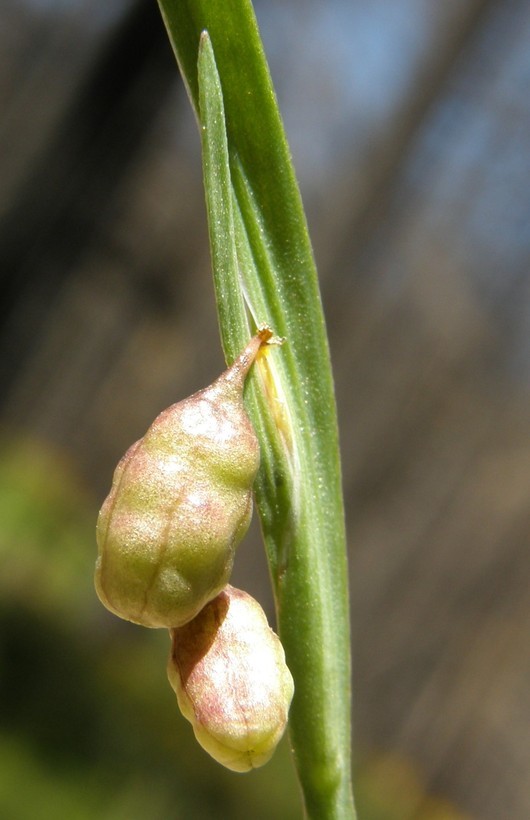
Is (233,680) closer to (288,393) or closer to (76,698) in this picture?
(288,393)

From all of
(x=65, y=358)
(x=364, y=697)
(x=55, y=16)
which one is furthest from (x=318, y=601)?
(x=55, y=16)

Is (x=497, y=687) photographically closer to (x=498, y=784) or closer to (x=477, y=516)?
(x=498, y=784)

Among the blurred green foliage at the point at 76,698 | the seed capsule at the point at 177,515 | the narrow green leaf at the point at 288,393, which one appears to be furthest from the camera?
the blurred green foliage at the point at 76,698

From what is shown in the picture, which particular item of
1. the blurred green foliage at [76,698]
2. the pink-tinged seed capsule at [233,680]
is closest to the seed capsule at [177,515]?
the pink-tinged seed capsule at [233,680]

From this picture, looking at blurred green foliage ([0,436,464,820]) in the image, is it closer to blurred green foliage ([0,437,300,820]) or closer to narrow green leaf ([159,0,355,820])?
blurred green foliage ([0,437,300,820])

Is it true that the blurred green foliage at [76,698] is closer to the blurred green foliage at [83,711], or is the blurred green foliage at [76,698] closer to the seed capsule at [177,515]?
the blurred green foliage at [83,711]

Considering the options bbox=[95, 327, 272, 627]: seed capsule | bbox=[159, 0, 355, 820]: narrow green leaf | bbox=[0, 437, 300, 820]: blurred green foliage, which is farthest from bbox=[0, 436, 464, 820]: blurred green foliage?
bbox=[95, 327, 272, 627]: seed capsule

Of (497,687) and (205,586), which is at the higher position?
(205,586)
